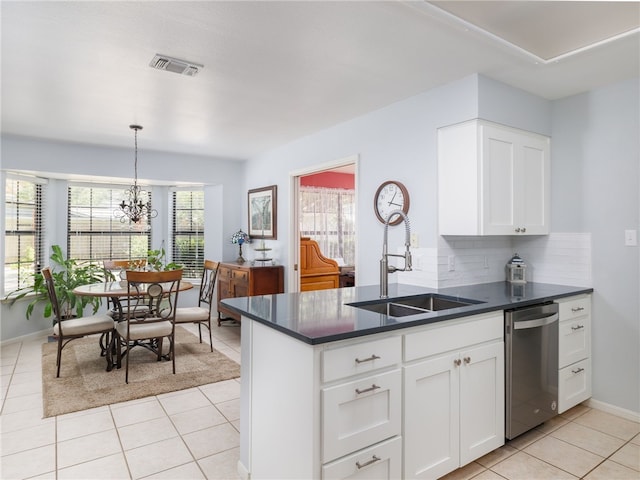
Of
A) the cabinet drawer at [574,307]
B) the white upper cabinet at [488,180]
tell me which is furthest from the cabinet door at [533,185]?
the cabinet drawer at [574,307]

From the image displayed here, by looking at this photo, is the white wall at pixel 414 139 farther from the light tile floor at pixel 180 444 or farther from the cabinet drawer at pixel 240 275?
the cabinet drawer at pixel 240 275

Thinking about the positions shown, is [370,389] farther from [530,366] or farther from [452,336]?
[530,366]

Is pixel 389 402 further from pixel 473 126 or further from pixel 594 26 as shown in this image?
pixel 594 26

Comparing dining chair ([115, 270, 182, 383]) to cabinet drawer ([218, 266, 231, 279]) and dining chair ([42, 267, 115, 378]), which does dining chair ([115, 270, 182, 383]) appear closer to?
dining chair ([42, 267, 115, 378])

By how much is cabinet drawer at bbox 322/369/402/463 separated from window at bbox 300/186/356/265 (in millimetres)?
4535

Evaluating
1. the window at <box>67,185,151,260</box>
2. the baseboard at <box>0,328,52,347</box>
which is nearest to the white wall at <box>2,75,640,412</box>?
Answer: the window at <box>67,185,151,260</box>

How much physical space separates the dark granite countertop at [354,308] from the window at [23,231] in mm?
3914

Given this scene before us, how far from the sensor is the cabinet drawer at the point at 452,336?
6.29 feet

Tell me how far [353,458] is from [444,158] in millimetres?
2161

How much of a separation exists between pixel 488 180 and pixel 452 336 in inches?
51.0

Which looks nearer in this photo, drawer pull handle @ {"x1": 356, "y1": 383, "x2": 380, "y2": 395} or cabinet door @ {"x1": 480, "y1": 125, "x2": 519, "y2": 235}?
drawer pull handle @ {"x1": 356, "y1": 383, "x2": 380, "y2": 395}

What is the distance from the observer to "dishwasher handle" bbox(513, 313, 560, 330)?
2.36 m

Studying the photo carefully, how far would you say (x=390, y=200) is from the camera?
3369mm

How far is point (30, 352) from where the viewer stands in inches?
171
